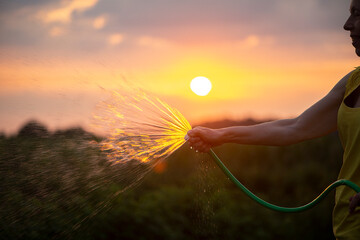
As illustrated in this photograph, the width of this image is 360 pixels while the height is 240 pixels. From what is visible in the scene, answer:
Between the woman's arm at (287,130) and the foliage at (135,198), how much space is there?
89 cm

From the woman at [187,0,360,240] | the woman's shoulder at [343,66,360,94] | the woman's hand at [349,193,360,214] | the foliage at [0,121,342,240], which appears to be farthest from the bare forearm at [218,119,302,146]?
the foliage at [0,121,342,240]

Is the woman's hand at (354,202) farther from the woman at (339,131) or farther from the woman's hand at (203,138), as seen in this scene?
the woman's hand at (203,138)

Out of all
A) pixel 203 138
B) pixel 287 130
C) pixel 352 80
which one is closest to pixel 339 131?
pixel 352 80

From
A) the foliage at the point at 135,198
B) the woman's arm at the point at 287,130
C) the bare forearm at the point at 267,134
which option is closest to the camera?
the woman's arm at the point at 287,130

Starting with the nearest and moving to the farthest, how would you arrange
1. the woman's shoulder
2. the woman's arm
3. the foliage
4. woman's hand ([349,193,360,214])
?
woman's hand ([349,193,360,214]), the woman's shoulder, the woman's arm, the foliage

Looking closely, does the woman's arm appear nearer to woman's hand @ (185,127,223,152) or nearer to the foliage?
woman's hand @ (185,127,223,152)

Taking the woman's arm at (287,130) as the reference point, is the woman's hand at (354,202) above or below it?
below

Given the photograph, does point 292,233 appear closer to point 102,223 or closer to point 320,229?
point 320,229

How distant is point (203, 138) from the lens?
3.09 metres

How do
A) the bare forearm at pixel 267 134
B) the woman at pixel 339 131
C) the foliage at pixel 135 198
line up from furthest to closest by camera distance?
the foliage at pixel 135 198
the bare forearm at pixel 267 134
the woman at pixel 339 131

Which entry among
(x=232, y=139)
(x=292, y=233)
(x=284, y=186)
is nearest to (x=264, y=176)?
(x=284, y=186)

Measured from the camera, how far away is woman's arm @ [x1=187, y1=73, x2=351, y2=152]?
112 inches

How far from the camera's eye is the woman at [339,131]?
247 centimetres

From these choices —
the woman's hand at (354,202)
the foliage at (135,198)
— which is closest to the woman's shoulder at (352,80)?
the woman's hand at (354,202)
